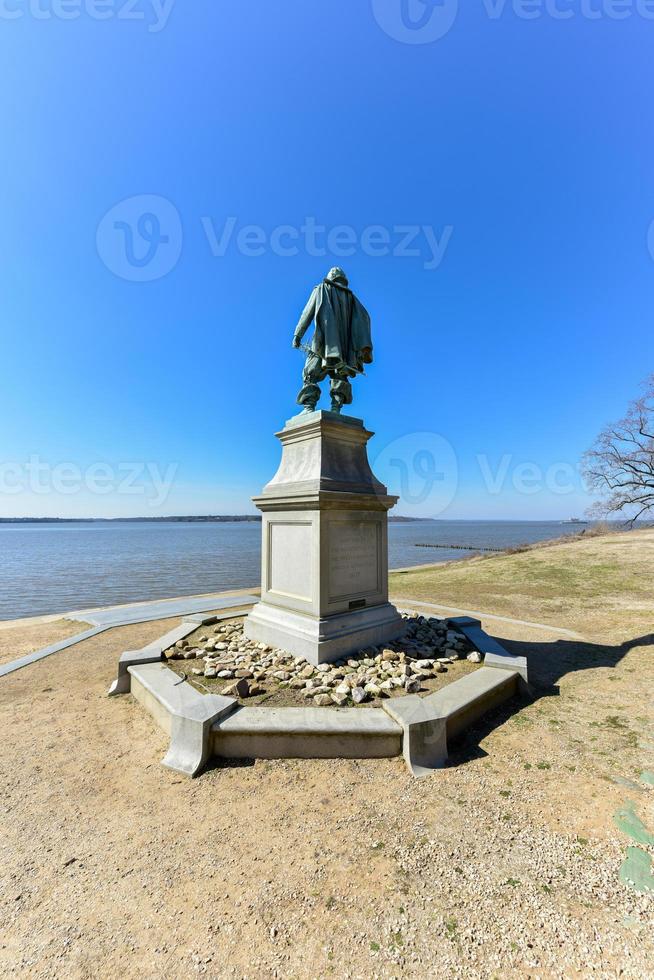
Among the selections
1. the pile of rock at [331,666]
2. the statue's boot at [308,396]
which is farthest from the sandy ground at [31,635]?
the statue's boot at [308,396]

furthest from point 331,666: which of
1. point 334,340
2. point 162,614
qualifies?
point 162,614

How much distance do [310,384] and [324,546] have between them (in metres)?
2.83

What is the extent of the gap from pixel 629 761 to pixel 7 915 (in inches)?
183

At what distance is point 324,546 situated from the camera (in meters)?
5.25

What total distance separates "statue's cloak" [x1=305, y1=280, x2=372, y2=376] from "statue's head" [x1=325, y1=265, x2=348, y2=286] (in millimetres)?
83

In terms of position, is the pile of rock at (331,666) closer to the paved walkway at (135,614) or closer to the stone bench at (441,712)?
the stone bench at (441,712)

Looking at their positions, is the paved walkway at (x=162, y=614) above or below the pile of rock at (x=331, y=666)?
below

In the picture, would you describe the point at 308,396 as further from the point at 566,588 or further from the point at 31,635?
the point at 566,588

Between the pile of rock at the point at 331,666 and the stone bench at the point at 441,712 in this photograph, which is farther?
the pile of rock at the point at 331,666

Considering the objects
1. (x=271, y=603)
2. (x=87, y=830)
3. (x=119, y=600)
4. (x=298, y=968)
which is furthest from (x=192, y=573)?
(x=298, y=968)

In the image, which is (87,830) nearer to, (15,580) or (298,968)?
(298,968)

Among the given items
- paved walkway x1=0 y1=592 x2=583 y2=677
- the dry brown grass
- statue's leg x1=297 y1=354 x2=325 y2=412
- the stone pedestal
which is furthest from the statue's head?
the dry brown grass

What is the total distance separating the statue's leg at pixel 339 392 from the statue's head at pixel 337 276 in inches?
64.9

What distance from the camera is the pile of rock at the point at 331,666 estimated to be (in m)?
4.21
